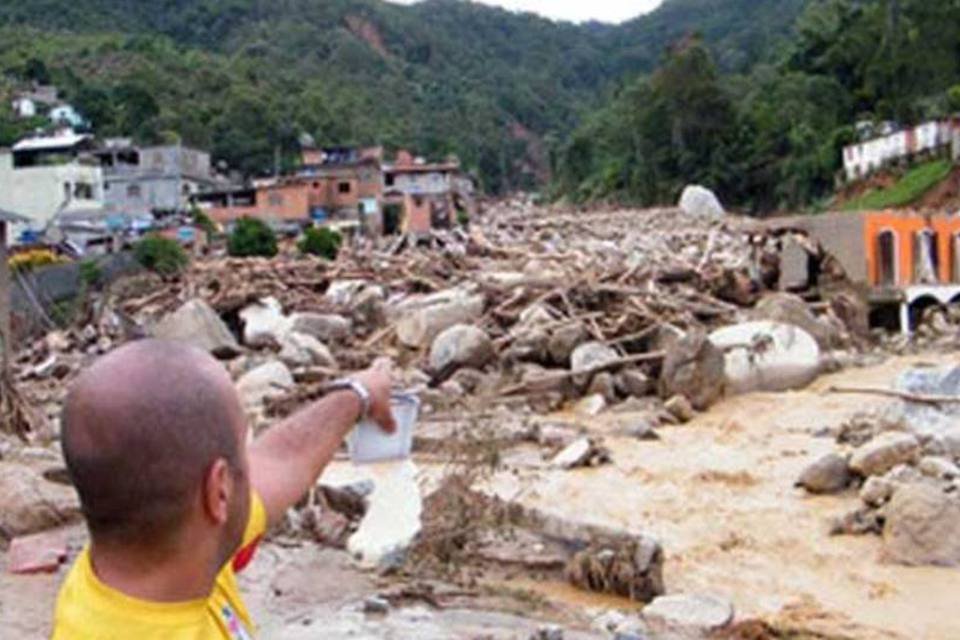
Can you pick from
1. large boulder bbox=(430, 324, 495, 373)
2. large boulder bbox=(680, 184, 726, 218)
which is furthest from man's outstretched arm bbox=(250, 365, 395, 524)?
large boulder bbox=(680, 184, 726, 218)

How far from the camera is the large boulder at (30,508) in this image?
7309mm

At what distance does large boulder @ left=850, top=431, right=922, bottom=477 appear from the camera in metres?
9.98

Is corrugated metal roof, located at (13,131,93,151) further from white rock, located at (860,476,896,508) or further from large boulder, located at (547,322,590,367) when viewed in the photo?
white rock, located at (860,476,896,508)

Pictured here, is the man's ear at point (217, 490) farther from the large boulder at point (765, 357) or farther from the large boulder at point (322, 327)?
the large boulder at point (322, 327)

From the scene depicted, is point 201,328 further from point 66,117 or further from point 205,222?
point 66,117

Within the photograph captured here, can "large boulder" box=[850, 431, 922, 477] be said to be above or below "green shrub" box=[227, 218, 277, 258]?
below

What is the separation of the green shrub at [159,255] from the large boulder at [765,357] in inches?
561

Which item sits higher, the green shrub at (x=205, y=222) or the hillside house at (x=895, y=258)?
the green shrub at (x=205, y=222)

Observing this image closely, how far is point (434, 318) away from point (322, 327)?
1.91m

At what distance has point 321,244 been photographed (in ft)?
99.3

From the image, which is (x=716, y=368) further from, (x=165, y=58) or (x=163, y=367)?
(x=165, y=58)

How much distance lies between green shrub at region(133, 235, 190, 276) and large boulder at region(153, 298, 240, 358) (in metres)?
7.80

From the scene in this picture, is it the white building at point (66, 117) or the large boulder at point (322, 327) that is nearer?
the large boulder at point (322, 327)

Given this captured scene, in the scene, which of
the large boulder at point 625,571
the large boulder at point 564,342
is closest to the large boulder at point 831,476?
the large boulder at point 625,571
